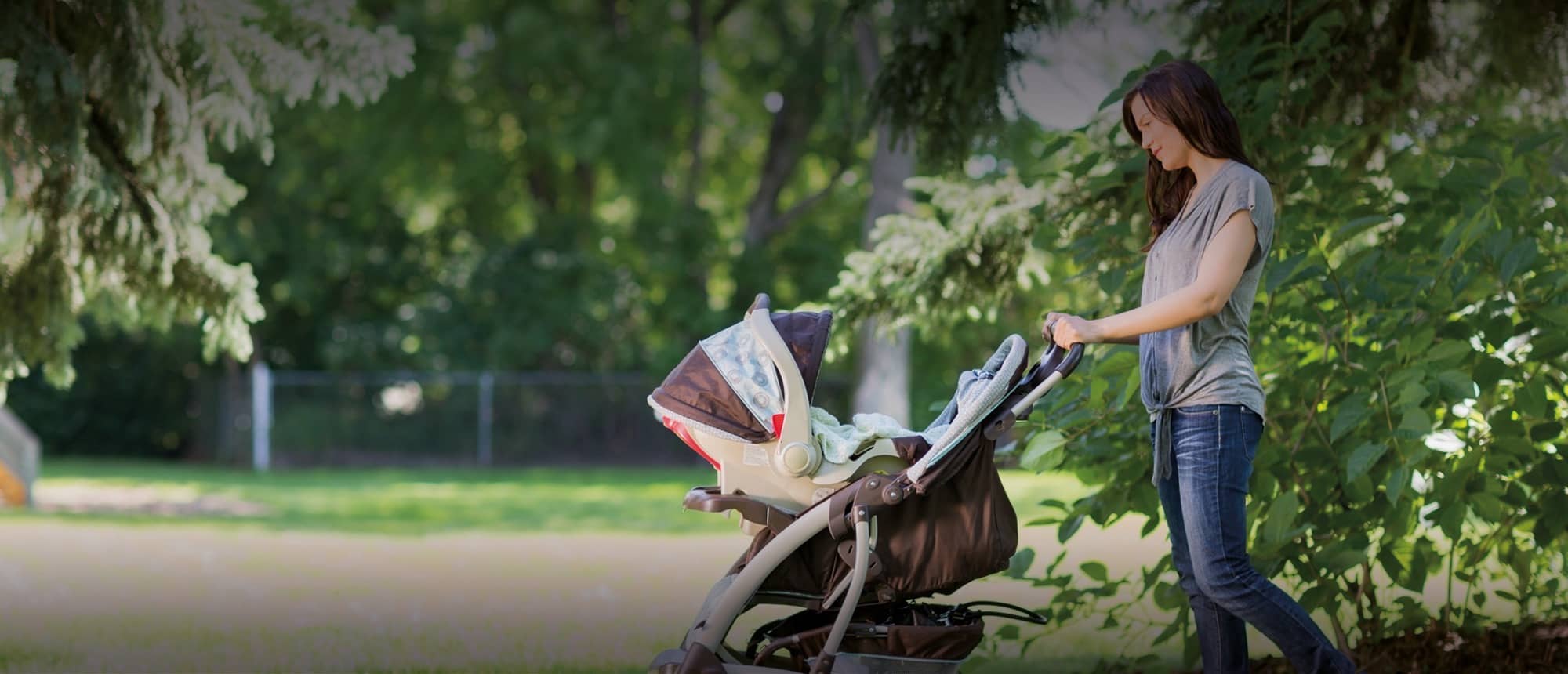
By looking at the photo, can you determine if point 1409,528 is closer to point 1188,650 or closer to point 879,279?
point 1188,650

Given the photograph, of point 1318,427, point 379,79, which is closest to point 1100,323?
point 1318,427

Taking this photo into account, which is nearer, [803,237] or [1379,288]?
[1379,288]

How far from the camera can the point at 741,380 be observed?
3.35 m

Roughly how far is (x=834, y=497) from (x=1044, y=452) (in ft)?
2.76

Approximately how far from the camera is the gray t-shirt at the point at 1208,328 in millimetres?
3232

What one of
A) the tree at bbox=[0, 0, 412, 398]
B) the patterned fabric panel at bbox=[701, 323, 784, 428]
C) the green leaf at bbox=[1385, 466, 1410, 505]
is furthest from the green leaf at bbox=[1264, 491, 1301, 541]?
the tree at bbox=[0, 0, 412, 398]

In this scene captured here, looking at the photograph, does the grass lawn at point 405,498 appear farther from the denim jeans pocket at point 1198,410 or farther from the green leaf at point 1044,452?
the denim jeans pocket at point 1198,410

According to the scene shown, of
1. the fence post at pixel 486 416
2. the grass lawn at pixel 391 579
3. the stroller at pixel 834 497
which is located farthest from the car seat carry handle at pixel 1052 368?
the fence post at pixel 486 416

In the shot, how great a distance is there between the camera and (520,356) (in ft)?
66.1

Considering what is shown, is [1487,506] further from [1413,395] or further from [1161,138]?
[1161,138]

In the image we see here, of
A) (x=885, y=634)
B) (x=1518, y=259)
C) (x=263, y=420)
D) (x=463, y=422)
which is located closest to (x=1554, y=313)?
(x=1518, y=259)

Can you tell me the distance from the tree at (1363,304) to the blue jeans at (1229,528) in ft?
1.41

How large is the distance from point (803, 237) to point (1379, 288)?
1749cm

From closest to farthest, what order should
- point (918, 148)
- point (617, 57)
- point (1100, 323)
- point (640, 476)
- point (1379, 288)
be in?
point (1100, 323) → point (1379, 288) → point (918, 148) → point (640, 476) → point (617, 57)
